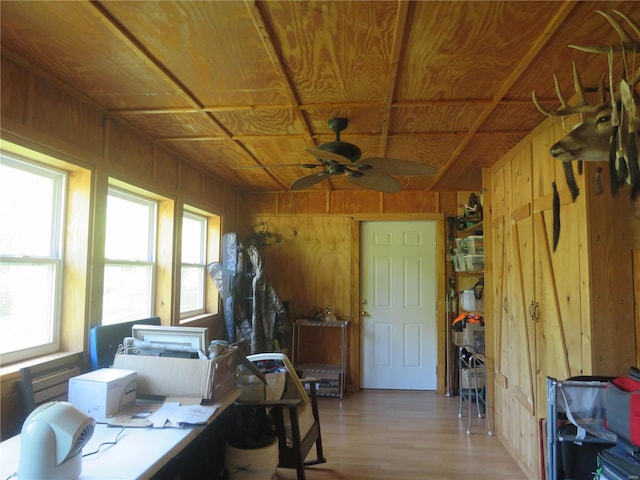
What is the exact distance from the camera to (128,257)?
3.10 m

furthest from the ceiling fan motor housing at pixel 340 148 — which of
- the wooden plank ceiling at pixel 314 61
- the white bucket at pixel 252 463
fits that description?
the white bucket at pixel 252 463

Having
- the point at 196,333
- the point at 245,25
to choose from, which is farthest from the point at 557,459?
the point at 245,25

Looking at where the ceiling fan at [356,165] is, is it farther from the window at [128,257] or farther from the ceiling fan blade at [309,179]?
the window at [128,257]

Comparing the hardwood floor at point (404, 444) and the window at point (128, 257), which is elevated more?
the window at point (128, 257)

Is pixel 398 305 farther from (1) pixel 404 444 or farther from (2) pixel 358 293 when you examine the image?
(1) pixel 404 444

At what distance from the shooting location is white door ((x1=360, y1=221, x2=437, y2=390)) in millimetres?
4730

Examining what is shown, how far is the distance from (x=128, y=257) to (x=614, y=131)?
317cm

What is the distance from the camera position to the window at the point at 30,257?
207cm

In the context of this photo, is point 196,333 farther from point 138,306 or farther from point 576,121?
point 576,121

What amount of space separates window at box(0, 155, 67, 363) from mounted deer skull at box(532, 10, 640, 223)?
2.67 m

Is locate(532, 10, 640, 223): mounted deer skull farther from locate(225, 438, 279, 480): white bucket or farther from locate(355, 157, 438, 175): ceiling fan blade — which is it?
locate(225, 438, 279, 480): white bucket

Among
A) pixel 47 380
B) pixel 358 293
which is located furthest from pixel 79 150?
pixel 358 293

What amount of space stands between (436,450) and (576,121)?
8.58 ft

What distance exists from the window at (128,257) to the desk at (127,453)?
1288 mm
